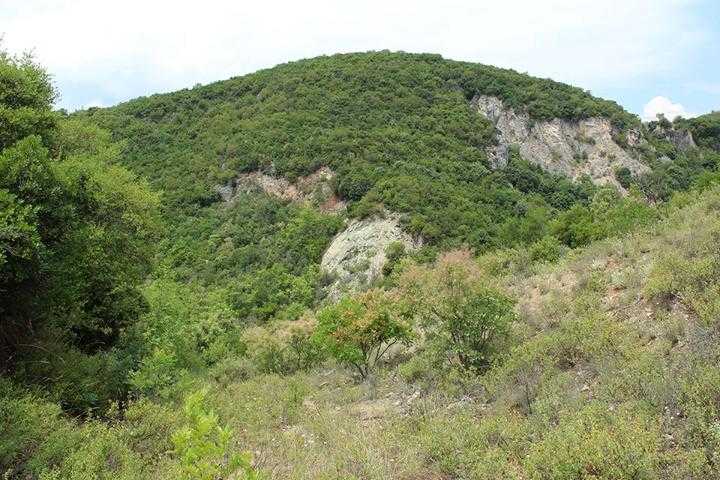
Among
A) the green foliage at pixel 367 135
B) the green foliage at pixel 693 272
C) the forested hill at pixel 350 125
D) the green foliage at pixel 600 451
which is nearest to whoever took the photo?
the green foliage at pixel 600 451

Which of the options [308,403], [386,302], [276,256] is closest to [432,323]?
[308,403]

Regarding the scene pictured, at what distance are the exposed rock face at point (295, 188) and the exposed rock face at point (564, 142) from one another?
20417 millimetres

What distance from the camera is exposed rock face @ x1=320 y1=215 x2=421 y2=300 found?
117 feet

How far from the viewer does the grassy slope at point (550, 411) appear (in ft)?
17.3

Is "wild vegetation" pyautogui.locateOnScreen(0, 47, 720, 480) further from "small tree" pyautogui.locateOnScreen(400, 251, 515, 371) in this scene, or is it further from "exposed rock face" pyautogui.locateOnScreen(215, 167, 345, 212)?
"exposed rock face" pyautogui.locateOnScreen(215, 167, 345, 212)

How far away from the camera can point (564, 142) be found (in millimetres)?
60438

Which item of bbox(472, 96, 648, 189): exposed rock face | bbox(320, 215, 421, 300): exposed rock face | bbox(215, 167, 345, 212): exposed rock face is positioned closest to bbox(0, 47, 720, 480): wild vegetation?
bbox(320, 215, 421, 300): exposed rock face

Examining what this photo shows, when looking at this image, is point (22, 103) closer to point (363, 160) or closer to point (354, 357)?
point (354, 357)

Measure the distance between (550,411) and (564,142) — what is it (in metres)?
59.1

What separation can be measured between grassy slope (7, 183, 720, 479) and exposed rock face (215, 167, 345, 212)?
3376cm

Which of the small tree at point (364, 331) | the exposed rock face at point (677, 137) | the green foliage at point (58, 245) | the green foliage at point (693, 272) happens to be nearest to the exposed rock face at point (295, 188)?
the small tree at point (364, 331)

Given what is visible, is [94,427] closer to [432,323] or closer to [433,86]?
[432,323]

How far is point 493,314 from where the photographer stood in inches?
453

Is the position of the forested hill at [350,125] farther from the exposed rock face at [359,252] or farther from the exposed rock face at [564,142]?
the exposed rock face at [359,252]
